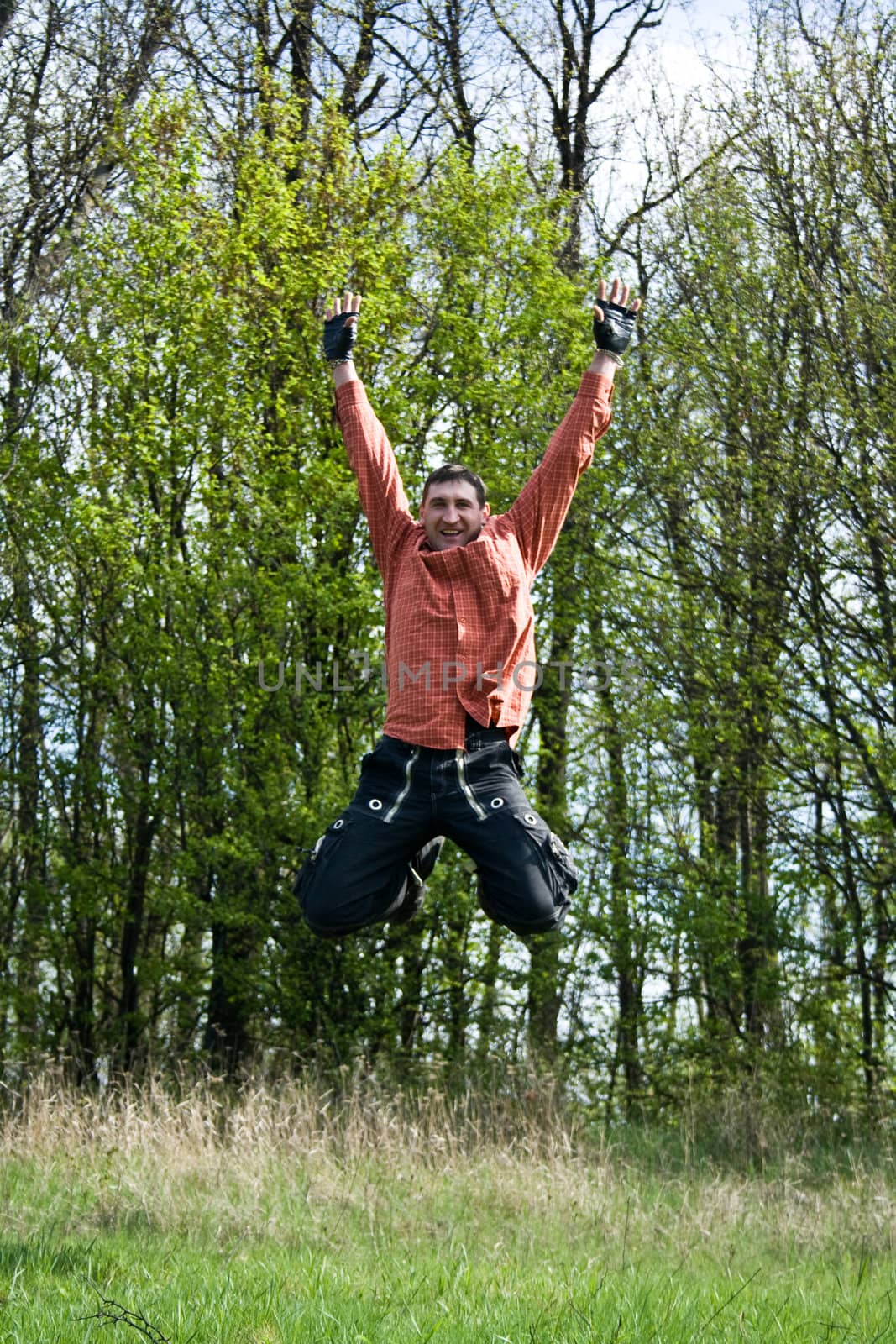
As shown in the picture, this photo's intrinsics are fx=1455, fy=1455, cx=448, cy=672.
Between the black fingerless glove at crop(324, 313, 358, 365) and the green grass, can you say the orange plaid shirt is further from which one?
the green grass

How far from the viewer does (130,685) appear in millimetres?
11508

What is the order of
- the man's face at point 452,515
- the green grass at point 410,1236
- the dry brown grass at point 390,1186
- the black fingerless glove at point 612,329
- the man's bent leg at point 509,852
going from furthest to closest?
the dry brown grass at point 390,1186, the black fingerless glove at point 612,329, the man's face at point 452,515, the man's bent leg at point 509,852, the green grass at point 410,1236

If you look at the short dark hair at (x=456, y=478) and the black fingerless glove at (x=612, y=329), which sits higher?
the black fingerless glove at (x=612, y=329)

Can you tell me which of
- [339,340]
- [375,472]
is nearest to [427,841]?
[375,472]

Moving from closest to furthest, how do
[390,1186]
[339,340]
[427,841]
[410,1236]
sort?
1. [427,841]
2. [339,340]
3. [410,1236]
4. [390,1186]

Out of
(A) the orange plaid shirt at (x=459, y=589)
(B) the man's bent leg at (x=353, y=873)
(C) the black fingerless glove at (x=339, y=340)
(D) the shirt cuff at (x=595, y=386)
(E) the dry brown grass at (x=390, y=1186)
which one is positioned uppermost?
(C) the black fingerless glove at (x=339, y=340)

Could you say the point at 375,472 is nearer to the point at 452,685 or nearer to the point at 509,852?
the point at 452,685

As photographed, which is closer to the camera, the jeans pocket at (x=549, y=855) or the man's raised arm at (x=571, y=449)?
the jeans pocket at (x=549, y=855)

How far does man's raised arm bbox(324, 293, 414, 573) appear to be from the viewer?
483cm

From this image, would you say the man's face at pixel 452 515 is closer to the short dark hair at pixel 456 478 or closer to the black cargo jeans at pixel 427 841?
the short dark hair at pixel 456 478

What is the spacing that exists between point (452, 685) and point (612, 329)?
1324 millimetres

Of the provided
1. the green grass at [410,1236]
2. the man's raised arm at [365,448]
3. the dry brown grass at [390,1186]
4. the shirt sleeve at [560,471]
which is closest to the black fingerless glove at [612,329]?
the shirt sleeve at [560,471]

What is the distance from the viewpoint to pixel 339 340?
493 centimetres

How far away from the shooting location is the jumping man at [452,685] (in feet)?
14.1
